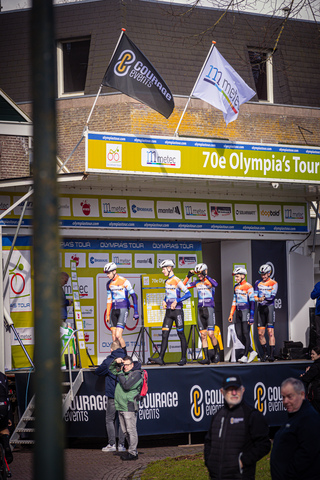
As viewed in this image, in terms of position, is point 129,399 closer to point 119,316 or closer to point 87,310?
point 119,316

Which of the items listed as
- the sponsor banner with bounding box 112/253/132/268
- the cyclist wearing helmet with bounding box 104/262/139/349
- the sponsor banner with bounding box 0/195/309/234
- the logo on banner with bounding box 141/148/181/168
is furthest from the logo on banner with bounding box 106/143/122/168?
the sponsor banner with bounding box 112/253/132/268

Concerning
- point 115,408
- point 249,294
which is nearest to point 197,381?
point 115,408

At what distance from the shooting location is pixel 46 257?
338 centimetres

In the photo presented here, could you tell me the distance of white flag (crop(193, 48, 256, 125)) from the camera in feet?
51.1

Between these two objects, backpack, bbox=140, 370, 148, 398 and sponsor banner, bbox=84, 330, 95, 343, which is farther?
sponsor banner, bbox=84, 330, 95, 343

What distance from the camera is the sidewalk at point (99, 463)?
11008mm

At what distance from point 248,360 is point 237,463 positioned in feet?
34.3

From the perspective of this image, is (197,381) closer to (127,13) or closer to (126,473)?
(126,473)

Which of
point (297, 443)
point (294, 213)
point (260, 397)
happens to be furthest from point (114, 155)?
point (297, 443)

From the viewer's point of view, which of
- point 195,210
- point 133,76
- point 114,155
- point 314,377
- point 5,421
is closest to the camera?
point 5,421

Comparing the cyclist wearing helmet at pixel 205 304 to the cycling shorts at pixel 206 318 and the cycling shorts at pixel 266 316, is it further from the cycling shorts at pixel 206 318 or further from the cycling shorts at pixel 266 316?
the cycling shorts at pixel 266 316

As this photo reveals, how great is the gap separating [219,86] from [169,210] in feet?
11.8

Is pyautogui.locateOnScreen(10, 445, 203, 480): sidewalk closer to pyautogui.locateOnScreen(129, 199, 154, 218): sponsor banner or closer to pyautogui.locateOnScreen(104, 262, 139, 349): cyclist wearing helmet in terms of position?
pyautogui.locateOnScreen(104, 262, 139, 349): cyclist wearing helmet

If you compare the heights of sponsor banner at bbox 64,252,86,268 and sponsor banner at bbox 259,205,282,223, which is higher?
sponsor banner at bbox 259,205,282,223
